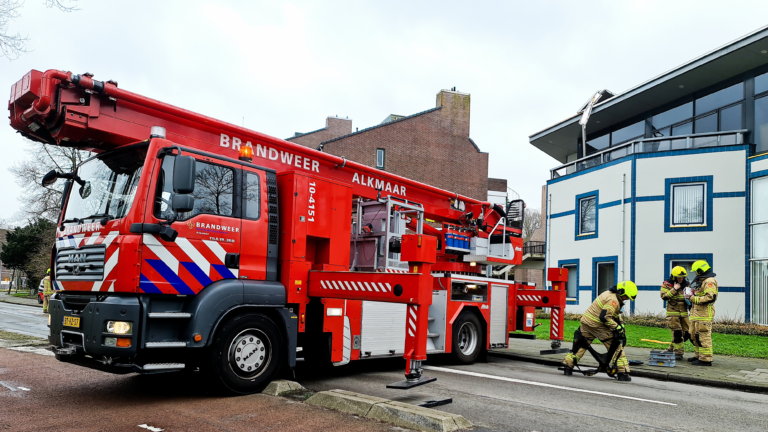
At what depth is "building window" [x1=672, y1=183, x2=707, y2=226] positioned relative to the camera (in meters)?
20.2

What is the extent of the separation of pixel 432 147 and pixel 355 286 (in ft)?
107

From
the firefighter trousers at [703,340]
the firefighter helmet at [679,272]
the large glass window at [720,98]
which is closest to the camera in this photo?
the firefighter trousers at [703,340]

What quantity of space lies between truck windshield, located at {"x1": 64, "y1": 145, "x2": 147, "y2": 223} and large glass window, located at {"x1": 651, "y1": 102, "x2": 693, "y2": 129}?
21669 mm

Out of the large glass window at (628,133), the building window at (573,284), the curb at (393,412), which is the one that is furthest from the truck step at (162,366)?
the large glass window at (628,133)

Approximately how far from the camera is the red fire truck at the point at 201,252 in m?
6.11

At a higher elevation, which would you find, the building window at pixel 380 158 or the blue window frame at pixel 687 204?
the building window at pixel 380 158

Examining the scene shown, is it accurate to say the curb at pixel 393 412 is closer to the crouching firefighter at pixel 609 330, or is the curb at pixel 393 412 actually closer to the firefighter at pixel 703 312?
the crouching firefighter at pixel 609 330

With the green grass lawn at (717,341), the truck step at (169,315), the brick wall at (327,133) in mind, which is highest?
the brick wall at (327,133)

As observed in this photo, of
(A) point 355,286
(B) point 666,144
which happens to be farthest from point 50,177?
(B) point 666,144

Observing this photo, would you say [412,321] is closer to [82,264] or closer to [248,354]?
[248,354]

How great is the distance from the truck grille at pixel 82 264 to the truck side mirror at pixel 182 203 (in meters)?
0.91

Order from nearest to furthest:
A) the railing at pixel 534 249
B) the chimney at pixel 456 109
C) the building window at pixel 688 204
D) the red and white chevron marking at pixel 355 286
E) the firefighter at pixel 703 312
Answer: the red and white chevron marking at pixel 355 286 < the firefighter at pixel 703 312 < the building window at pixel 688 204 < the chimney at pixel 456 109 < the railing at pixel 534 249

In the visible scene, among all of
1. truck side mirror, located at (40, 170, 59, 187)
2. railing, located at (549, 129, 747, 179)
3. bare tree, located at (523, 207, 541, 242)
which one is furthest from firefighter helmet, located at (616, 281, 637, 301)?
bare tree, located at (523, 207, 541, 242)

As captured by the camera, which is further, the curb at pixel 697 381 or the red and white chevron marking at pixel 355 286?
the curb at pixel 697 381
